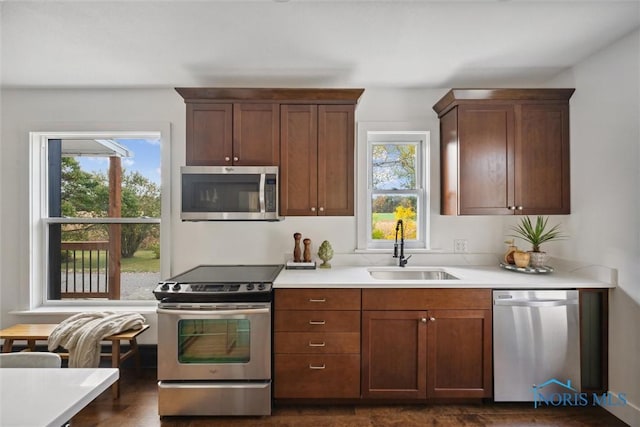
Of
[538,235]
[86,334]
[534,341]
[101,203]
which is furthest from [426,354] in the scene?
[101,203]

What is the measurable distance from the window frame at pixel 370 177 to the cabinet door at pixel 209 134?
3.83ft

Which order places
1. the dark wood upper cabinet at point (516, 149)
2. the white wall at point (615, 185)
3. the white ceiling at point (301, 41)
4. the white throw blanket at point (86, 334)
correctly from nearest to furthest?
the white ceiling at point (301, 41) < the white wall at point (615, 185) < the white throw blanket at point (86, 334) < the dark wood upper cabinet at point (516, 149)

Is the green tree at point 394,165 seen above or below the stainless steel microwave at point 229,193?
above

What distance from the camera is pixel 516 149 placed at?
267 cm

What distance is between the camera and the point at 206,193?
8.61ft

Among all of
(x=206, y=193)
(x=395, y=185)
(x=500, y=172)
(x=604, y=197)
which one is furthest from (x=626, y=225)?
(x=206, y=193)

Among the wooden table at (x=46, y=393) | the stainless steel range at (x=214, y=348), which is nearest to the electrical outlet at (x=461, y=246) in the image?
the stainless steel range at (x=214, y=348)

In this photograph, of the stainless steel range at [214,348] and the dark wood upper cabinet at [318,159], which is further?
the dark wood upper cabinet at [318,159]

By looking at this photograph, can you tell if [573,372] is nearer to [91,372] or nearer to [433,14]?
[433,14]

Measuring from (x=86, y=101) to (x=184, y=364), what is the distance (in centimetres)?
249

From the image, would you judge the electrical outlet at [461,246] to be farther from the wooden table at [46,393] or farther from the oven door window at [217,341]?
the wooden table at [46,393]

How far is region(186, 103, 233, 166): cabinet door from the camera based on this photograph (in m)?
2.72

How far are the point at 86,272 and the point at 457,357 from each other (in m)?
3.36

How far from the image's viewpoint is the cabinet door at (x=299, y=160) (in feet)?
8.96
